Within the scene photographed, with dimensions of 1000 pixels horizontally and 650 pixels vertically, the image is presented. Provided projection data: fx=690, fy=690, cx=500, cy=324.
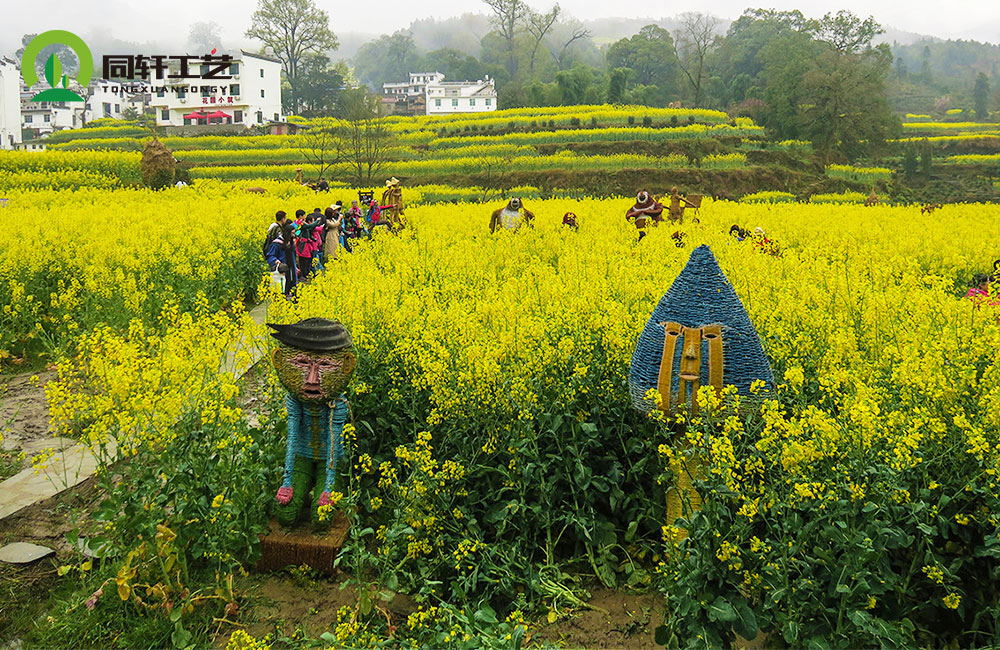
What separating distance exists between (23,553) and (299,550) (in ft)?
5.70

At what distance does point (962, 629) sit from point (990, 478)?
0.81 metres

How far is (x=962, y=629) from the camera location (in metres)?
3.26

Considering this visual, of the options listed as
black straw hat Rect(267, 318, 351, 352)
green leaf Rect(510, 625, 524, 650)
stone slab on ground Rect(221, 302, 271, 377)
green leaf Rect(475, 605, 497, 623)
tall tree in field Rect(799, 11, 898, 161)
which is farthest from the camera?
tall tree in field Rect(799, 11, 898, 161)

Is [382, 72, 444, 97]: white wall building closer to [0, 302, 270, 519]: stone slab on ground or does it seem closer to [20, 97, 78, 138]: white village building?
[20, 97, 78, 138]: white village building

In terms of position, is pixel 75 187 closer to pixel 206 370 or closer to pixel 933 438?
pixel 206 370

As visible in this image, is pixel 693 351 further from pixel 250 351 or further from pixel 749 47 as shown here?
pixel 749 47

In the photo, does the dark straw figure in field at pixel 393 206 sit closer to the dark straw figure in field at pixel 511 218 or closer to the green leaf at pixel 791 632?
the dark straw figure in field at pixel 511 218

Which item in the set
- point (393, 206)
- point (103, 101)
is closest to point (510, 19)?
point (103, 101)

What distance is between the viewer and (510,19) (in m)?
85.6

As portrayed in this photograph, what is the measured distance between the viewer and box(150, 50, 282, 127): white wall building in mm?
53000

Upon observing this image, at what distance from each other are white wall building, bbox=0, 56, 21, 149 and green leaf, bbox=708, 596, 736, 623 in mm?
64500

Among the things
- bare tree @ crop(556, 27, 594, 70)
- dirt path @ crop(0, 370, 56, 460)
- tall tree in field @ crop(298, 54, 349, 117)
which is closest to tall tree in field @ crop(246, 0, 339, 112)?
tall tree in field @ crop(298, 54, 349, 117)

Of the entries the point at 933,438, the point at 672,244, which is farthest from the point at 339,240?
the point at 933,438

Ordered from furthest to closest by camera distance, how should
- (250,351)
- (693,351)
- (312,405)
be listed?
1. (250,351)
2. (312,405)
3. (693,351)
